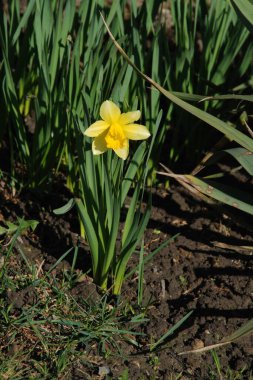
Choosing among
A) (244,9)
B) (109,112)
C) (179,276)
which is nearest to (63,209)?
(109,112)

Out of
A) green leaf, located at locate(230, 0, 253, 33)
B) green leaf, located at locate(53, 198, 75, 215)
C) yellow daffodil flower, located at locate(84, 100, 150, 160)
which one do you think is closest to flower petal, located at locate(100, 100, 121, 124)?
yellow daffodil flower, located at locate(84, 100, 150, 160)

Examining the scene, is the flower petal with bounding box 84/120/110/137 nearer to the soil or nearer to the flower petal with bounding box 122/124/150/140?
A: the flower petal with bounding box 122/124/150/140

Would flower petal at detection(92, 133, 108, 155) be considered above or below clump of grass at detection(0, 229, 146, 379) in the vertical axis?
above

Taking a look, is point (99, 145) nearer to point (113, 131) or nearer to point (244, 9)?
point (113, 131)

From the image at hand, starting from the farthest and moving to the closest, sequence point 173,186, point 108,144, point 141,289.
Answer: point 173,186 < point 141,289 < point 108,144

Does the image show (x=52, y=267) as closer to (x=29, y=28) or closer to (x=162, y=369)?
(x=162, y=369)

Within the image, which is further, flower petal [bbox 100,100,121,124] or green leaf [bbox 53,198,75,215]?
green leaf [bbox 53,198,75,215]

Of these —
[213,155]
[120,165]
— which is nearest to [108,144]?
[120,165]
